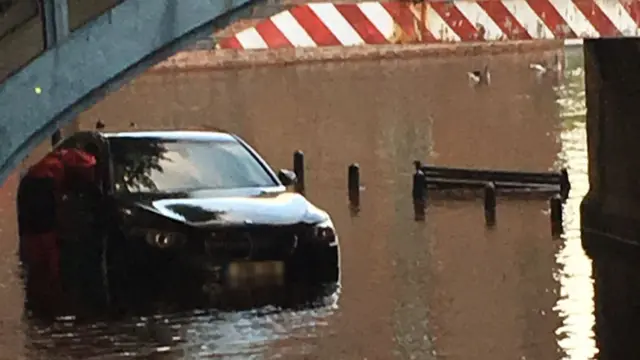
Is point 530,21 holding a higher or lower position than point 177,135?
higher

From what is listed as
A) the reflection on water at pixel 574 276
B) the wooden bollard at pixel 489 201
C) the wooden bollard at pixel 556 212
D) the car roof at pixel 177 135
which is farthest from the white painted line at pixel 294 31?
the wooden bollard at pixel 556 212

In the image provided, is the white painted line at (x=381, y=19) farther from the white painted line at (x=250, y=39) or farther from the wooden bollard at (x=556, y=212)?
the white painted line at (x=250, y=39)

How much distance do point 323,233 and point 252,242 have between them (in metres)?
0.65

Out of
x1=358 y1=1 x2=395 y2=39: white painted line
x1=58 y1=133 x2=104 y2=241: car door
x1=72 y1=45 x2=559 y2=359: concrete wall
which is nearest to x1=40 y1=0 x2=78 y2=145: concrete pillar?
x1=358 y1=1 x2=395 y2=39: white painted line

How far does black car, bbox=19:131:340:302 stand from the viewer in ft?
41.3

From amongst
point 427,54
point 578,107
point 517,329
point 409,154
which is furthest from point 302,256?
point 427,54

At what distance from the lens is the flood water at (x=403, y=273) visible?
34.0 ft

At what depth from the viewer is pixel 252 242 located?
12578 mm

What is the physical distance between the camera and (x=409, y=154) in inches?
910

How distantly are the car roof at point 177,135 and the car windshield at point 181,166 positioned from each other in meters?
0.05

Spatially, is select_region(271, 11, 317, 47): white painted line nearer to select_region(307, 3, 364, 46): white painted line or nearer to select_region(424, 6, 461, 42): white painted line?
select_region(307, 3, 364, 46): white painted line

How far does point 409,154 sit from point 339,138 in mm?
3289

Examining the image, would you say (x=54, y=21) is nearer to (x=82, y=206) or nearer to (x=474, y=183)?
(x=82, y=206)

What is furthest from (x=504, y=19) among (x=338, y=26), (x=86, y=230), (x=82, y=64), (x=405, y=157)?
(x=405, y=157)
